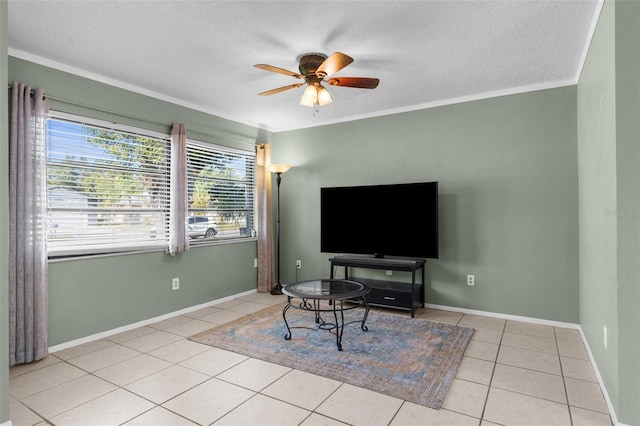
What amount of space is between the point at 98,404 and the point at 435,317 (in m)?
3.13

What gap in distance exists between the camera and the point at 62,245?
308cm

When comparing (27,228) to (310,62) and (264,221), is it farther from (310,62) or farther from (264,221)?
(264,221)

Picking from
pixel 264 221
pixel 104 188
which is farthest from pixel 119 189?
pixel 264 221

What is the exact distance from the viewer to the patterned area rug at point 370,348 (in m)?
2.42

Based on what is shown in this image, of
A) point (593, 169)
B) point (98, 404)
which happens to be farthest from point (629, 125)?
point (98, 404)

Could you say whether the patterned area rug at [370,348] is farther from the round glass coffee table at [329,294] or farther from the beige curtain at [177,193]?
the beige curtain at [177,193]

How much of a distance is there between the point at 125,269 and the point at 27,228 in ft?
3.18

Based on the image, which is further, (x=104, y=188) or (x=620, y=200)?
(x=104, y=188)

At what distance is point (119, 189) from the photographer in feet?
11.5

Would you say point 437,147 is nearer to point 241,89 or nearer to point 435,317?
point 435,317

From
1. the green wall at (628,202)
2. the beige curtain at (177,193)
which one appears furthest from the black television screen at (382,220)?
the green wall at (628,202)

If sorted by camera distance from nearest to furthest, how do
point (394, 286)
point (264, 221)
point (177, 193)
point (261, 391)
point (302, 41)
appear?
point (261, 391)
point (302, 41)
point (177, 193)
point (394, 286)
point (264, 221)

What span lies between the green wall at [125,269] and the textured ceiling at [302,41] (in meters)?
0.16

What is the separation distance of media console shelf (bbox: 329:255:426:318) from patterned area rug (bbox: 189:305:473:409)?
0.15 metres
